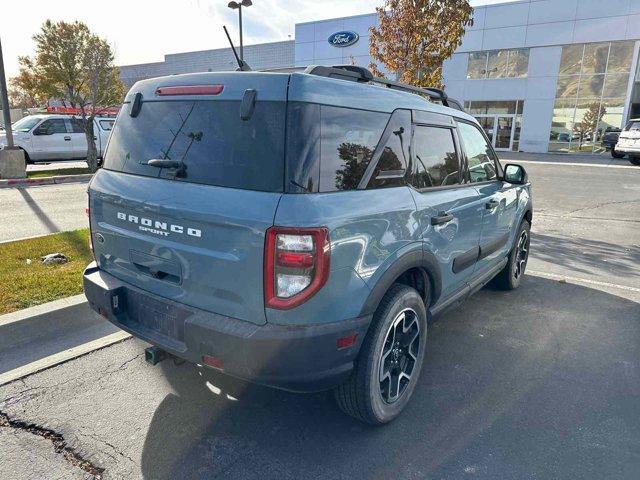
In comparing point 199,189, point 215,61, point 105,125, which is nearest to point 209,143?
point 199,189

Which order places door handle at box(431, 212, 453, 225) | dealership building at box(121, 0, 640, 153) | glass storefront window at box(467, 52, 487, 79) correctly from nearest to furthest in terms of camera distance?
1. door handle at box(431, 212, 453, 225)
2. dealership building at box(121, 0, 640, 153)
3. glass storefront window at box(467, 52, 487, 79)

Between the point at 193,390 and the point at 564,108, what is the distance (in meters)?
30.9

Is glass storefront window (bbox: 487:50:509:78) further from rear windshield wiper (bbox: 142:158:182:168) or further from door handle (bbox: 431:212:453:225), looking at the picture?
rear windshield wiper (bbox: 142:158:182:168)

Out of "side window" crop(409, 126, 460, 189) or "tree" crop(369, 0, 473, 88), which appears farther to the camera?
"tree" crop(369, 0, 473, 88)

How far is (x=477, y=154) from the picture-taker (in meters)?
3.92

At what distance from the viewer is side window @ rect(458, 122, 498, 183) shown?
3.70m

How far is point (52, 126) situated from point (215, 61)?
37.7 metres

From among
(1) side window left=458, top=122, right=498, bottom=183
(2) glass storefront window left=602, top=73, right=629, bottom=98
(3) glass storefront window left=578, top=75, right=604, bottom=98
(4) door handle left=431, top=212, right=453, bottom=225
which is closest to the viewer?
(4) door handle left=431, top=212, right=453, bottom=225

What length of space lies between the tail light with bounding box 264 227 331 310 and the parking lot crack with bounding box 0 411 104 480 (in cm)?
130

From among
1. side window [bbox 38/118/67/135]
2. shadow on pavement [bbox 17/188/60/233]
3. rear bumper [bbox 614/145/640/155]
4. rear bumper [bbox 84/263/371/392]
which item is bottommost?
shadow on pavement [bbox 17/188/60/233]

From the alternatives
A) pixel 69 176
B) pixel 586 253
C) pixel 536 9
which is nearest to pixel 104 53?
pixel 69 176

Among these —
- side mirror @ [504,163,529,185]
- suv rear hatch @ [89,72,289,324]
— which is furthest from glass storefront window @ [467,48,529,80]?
suv rear hatch @ [89,72,289,324]

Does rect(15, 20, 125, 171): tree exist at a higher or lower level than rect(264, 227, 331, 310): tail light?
higher

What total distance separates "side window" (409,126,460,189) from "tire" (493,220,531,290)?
1853 mm
